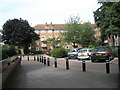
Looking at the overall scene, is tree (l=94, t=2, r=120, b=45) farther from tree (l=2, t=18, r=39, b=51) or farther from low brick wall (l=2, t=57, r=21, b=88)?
tree (l=2, t=18, r=39, b=51)

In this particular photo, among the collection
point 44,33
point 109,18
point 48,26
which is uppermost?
point 48,26

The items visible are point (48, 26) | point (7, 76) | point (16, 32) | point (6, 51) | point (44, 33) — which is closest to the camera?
point (7, 76)

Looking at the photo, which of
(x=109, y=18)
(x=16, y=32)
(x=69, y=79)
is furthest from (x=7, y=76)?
(x=16, y=32)

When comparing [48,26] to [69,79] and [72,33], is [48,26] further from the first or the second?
[69,79]

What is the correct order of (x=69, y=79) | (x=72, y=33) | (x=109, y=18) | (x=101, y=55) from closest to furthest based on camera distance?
(x=69, y=79) → (x=101, y=55) → (x=109, y=18) → (x=72, y=33)

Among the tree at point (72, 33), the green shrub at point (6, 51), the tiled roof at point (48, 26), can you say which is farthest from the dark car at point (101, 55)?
the tiled roof at point (48, 26)

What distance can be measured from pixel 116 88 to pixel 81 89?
4.12ft

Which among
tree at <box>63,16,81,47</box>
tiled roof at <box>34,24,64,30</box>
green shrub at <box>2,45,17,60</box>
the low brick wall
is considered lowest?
the low brick wall

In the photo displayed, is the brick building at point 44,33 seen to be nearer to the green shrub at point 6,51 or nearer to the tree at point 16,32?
the tree at point 16,32

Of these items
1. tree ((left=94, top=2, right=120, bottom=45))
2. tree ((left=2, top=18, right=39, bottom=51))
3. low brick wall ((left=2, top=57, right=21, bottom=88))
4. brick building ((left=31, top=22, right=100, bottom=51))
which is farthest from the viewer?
brick building ((left=31, top=22, right=100, bottom=51))

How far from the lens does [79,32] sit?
1569 inches

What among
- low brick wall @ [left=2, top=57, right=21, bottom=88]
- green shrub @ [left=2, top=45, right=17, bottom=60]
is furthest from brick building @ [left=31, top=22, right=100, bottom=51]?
low brick wall @ [left=2, top=57, right=21, bottom=88]

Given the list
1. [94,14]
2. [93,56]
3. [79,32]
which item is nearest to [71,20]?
[79,32]

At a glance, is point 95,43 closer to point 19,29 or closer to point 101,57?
point 19,29
